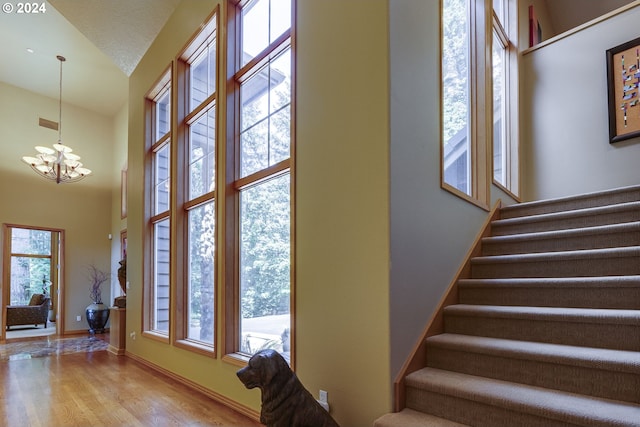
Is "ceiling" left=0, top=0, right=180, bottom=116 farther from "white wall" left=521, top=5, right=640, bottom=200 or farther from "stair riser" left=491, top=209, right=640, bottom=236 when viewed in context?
"white wall" left=521, top=5, right=640, bottom=200

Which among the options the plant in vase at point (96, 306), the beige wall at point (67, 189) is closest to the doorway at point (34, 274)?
the beige wall at point (67, 189)

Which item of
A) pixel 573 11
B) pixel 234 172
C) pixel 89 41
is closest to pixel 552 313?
pixel 234 172

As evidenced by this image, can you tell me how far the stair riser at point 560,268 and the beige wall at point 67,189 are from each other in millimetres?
9145

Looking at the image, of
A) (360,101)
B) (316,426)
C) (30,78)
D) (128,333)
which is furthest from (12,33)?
(316,426)

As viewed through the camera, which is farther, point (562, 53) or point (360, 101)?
point (562, 53)

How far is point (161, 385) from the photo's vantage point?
4.20 meters

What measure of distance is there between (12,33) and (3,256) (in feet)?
14.2

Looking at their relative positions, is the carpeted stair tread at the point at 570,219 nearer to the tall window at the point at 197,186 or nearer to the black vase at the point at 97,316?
the tall window at the point at 197,186

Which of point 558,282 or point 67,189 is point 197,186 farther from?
point 67,189

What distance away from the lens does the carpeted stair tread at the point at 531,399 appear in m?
1.57

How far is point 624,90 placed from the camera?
165 inches

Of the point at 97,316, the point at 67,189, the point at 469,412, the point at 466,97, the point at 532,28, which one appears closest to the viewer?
the point at 469,412

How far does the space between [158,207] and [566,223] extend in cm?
514

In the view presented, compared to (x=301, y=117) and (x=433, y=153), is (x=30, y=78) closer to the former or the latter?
(x=301, y=117)
